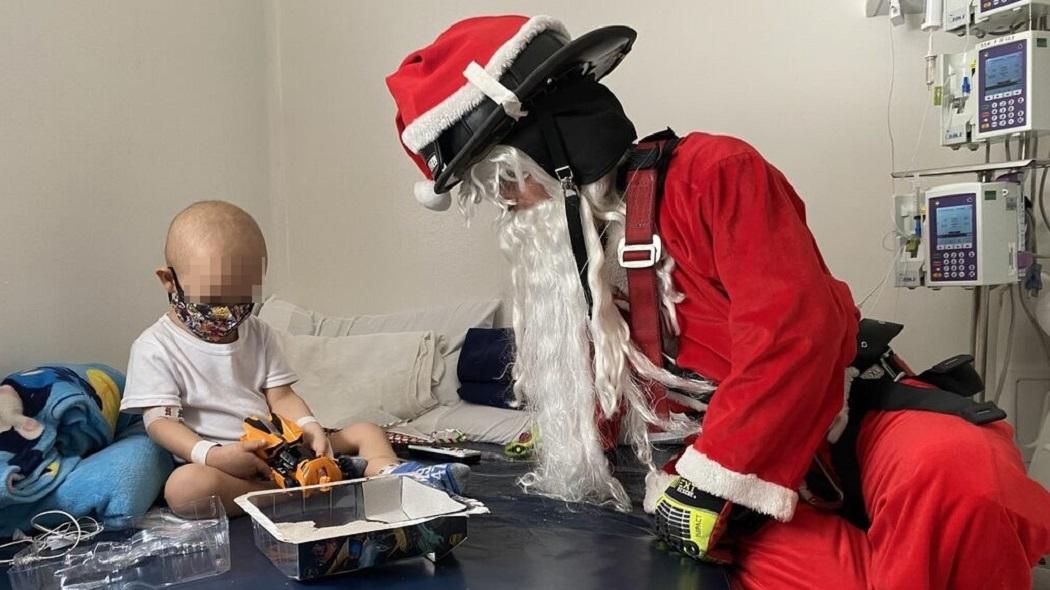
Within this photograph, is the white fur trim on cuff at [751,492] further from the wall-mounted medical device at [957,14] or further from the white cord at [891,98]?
the white cord at [891,98]

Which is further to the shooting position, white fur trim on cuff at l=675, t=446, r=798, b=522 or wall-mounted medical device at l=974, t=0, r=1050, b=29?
wall-mounted medical device at l=974, t=0, r=1050, b=29

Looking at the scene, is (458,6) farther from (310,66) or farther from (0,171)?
(0,171)

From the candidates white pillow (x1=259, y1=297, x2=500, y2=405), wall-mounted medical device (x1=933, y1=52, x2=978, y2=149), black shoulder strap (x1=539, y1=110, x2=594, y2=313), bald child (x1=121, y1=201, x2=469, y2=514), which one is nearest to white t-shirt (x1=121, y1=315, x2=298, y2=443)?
bald child (x1=121, y1=201, x2=469, y2=514)

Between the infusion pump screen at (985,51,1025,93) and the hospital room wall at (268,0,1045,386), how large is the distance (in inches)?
13.2

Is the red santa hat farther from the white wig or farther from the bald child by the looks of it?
the bald child

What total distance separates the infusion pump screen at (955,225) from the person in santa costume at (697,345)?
435mm

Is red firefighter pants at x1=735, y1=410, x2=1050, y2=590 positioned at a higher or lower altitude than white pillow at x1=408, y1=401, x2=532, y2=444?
higher

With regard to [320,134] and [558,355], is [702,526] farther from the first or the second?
[320,134]

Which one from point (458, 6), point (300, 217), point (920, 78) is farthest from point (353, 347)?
point (920, 78)

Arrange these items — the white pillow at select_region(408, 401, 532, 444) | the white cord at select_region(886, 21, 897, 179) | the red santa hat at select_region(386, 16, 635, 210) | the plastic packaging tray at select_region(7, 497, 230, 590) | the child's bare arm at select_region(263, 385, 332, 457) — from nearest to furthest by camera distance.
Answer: the plastic packaging tray at select_region(7, 497, 230, 590)
the red santa hat at select_region(386, 16, 635, 210)
the child's bare arm at select_region(263, 385, 332, 457)
the white pillow at select_region(408, 401, 532, 444)
the white cord at select_region(886, 21, 897, 179)


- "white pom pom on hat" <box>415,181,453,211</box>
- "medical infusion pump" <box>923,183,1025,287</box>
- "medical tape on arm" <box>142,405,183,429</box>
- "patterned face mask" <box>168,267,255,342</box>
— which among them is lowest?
"medical tape on arm" <box>142,405,183,429</box>

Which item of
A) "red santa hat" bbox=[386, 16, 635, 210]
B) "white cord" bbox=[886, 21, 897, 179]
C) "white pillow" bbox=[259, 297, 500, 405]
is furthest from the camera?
"white pillow" bbox=[259, 297, 500, 405]

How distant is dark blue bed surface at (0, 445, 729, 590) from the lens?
2.97ft

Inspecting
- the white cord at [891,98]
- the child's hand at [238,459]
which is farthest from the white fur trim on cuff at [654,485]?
the white cord at [891,98]
